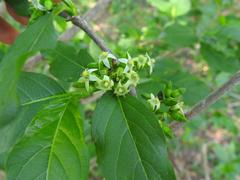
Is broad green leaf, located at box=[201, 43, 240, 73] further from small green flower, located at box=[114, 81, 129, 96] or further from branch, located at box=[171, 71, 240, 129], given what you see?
small green flower, located at box=[114, 81, 129, 96]

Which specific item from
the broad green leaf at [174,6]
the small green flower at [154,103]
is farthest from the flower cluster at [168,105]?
the broad green leaf at [174,6]

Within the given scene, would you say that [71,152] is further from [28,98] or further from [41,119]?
[28,98]

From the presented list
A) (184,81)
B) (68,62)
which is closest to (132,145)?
(68,62)

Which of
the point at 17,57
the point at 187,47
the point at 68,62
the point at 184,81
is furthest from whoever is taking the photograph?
the point at 187,47

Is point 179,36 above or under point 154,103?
above

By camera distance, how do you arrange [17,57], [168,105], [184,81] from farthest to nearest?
[184,81], [168,105], [17,57]

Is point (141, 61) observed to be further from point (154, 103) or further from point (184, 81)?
point (184, 81)

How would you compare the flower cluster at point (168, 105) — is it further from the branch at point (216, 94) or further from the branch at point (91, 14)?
the branch at point (91, 14)
